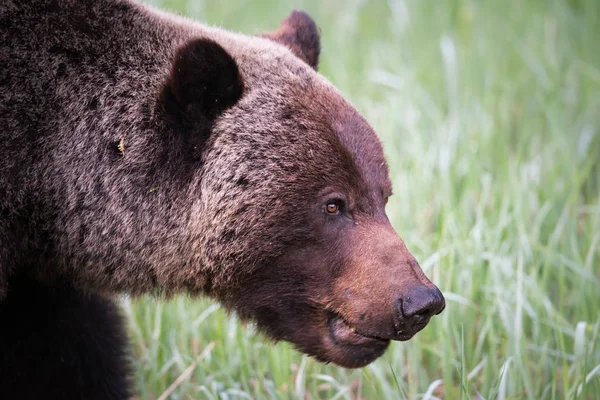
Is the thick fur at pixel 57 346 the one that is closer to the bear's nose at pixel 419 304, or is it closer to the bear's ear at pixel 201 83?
the bear's ear at pixel 201 83

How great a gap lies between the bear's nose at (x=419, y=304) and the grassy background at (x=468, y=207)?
0.66m

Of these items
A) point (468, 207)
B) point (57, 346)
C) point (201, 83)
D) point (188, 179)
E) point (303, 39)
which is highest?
point (303, 39)

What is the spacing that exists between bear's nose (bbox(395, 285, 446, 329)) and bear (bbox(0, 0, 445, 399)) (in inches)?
3.1

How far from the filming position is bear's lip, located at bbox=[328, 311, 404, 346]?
3.85 meters

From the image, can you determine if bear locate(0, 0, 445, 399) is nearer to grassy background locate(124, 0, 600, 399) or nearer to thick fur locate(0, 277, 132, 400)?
thick fur locate(0, 277, 132, 400)

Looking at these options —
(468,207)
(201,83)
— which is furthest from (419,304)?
(468,207)

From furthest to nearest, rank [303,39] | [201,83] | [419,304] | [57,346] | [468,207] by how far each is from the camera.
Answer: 1. [468,207]
2. [303,39]
3. [57,346]
4. [201,83]
5. [419,304]

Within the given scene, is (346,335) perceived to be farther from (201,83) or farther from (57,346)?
(57,346)

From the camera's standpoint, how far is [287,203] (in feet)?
12.6

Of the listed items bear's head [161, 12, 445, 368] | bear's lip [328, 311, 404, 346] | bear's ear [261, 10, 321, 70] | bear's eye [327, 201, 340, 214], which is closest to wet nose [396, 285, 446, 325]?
bear's head [161, 12, 445, 368]

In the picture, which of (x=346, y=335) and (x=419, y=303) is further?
(x=346, y=335)

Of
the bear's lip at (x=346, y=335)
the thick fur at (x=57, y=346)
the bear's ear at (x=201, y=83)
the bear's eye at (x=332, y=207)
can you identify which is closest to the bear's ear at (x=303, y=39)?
the bear's ear at (x=201, y=83)

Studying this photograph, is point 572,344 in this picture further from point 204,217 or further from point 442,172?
point 204,217

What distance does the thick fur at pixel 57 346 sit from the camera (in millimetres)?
4246
